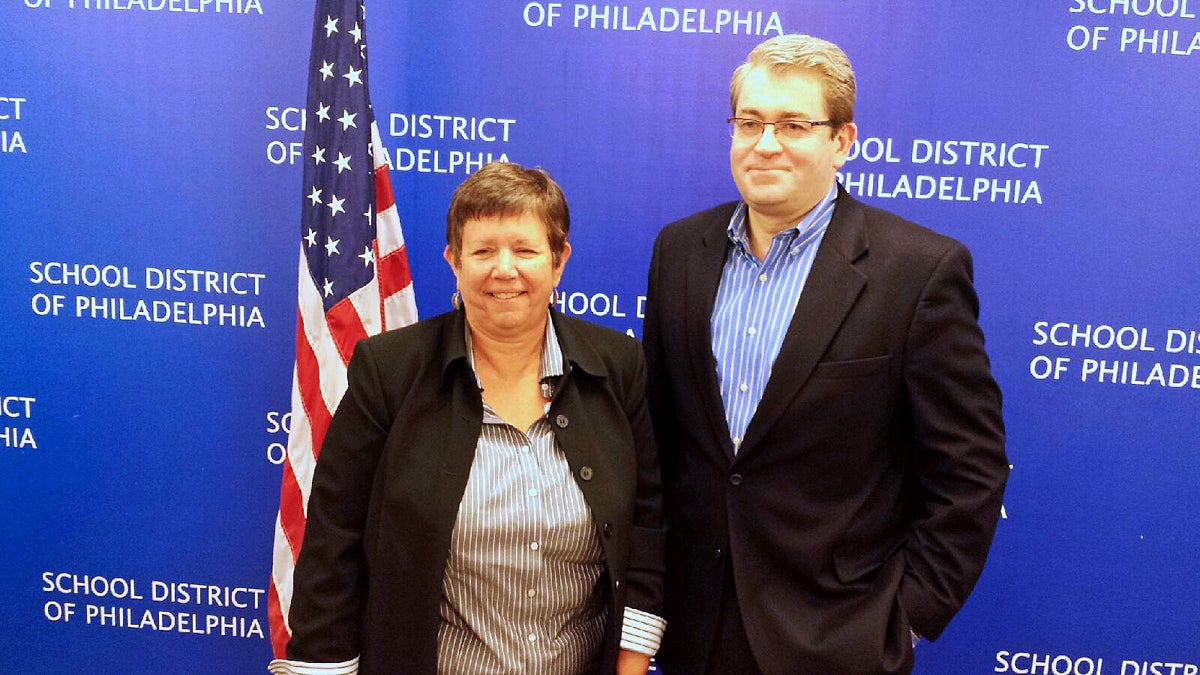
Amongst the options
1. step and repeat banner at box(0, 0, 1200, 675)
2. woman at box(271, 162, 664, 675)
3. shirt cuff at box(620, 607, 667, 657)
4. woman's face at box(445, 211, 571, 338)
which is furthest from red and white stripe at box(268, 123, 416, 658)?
shirt cuff at box(620, 607, 667, 657)

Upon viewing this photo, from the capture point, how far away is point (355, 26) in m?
2.42

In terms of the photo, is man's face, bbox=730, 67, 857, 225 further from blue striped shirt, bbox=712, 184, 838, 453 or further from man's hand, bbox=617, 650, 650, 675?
man's hand, bbox=617, 650, 650, 675

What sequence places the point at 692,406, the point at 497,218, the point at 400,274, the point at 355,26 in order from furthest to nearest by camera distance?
the point at 400,274, the point at 355,26, the point at 692,406, the point at 497,218

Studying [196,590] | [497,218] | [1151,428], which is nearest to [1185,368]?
[1151,428]

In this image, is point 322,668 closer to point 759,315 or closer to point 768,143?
point 759,315

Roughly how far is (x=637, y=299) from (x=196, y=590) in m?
1.67

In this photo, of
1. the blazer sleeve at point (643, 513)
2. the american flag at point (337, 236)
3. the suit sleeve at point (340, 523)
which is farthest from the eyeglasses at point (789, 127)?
the american flag at point (337, 236)

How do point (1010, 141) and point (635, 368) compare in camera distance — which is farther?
point (1010, 141)

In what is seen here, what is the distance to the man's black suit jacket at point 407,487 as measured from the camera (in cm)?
169

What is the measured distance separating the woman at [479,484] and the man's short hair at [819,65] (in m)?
0.46

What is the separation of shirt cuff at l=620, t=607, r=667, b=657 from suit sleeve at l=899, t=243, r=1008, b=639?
478mm

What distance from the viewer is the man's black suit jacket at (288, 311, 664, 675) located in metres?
1.69

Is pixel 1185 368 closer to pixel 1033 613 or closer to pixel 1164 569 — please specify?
pixel 1164 569

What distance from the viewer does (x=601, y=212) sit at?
9.07 feet
